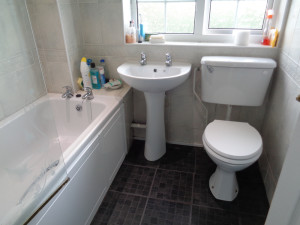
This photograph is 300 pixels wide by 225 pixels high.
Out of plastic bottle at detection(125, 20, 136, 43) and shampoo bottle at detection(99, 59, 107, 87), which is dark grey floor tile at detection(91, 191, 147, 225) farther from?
plastic bottle at detection(125, 20, 136, 43)

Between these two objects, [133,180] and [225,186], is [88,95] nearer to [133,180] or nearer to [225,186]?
[133,180]

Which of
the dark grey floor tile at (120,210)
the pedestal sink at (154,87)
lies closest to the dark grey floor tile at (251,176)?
the pedestal sink at (154,87)

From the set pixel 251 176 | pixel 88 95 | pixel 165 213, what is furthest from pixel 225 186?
pixel 88 95

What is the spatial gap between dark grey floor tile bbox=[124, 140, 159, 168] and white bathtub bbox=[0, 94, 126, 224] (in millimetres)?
88

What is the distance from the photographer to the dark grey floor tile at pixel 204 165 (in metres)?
1.85

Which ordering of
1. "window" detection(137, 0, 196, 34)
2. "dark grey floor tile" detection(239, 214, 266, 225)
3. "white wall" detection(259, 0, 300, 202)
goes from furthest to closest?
1. "window" detection(137, 0, 196, 34)
2. "dark grey floor tile" detection(239, 214, 266, 225)
3. "white wall" detection(259, 0, 300, 202)

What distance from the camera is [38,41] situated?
1744mm

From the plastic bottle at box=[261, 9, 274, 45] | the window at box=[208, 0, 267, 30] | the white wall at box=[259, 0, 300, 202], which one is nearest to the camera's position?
the white wall at box=[259, 0, 300, 202]

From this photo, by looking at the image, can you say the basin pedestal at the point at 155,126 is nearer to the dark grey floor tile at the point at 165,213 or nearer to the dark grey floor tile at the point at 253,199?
the dark grey floor tile at the point at 165,213

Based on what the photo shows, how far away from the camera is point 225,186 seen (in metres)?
1.60

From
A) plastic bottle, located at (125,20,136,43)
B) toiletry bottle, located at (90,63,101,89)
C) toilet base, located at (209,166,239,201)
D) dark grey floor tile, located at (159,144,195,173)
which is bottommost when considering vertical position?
dark grey floor tile, located at (159,144,195,173)

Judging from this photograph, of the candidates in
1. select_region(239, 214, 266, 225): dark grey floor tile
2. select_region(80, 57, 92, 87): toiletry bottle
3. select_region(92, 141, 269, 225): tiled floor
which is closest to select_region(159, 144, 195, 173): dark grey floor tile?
select_region(92, 141, 269, 225): tiled floor

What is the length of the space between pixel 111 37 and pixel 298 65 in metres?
1.39

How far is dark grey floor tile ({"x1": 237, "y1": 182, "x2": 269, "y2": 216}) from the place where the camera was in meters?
1.53
